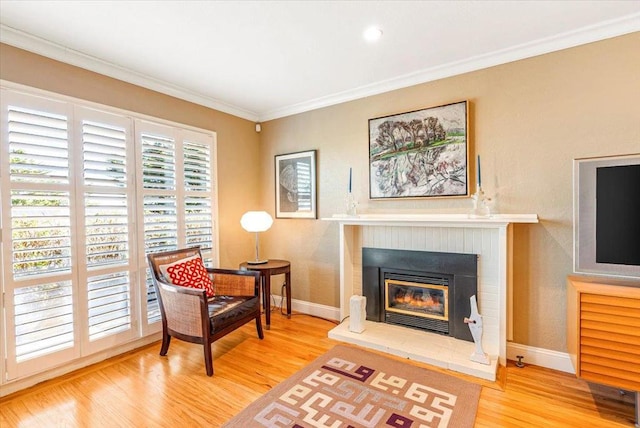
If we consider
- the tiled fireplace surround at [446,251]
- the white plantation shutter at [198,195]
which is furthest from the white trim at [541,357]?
the white plantation shutter at [198,195]

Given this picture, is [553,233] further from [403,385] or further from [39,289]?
[39,289]

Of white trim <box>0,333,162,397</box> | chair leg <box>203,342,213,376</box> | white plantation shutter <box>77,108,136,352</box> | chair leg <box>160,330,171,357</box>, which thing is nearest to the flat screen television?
chair leg <box>203,342,213,376</box>

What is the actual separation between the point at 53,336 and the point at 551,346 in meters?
3.89

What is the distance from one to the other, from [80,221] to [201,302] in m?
1.21

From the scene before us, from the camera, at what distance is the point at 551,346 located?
2.40m

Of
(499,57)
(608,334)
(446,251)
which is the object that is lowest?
(608,334)

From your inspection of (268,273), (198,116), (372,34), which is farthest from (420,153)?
(198,116)

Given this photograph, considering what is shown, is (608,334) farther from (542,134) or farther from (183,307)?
(183,307)

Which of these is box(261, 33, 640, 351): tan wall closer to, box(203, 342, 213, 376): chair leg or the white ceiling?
the white ceiling

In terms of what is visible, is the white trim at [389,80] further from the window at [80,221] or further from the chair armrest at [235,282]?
the chair armrest at [235,282]

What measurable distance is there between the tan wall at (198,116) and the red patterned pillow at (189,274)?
0.73 metres

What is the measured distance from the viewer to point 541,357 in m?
2.43

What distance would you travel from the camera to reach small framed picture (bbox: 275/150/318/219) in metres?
3.66

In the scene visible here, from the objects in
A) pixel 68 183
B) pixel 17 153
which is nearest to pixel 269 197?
pixel 68 183
